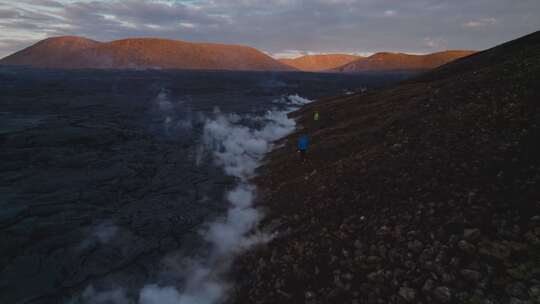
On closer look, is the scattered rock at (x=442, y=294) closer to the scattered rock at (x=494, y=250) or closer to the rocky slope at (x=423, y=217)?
the rocky slope at (x=423, y=217)

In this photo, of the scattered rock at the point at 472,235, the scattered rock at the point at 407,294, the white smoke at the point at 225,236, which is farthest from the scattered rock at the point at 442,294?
the white smoke at the point at 225,236

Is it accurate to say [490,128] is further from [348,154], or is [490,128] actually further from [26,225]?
[26,225]

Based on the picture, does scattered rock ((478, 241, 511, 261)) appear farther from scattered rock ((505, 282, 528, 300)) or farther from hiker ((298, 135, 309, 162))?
hiker ((298, 135, 309, 162))

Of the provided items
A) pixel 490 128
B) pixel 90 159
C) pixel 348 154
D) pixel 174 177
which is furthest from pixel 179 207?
pixel 490 128

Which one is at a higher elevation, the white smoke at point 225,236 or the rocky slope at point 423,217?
the rocky slope at point 423,217

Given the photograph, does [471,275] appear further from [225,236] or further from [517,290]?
[225,236]

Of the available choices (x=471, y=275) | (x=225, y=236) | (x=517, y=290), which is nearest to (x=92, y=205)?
(x=225, y=236)

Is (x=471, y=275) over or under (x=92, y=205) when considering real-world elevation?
over
